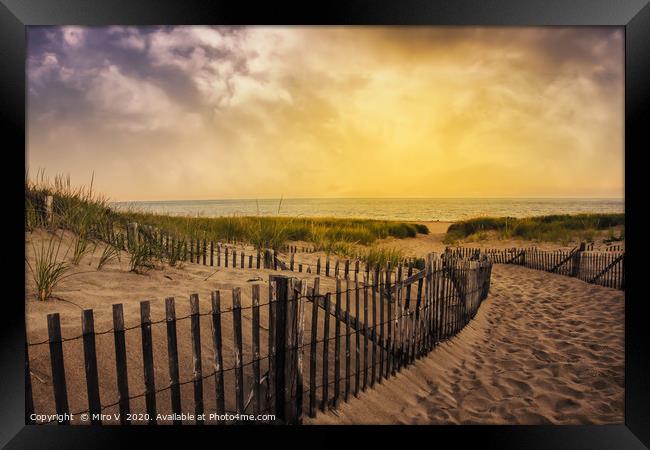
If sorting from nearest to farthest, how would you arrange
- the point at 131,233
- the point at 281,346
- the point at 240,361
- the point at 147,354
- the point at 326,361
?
the point at 147,354
the point at 240,361
the point at 281,346
the point at 326,361
the point at 131,233

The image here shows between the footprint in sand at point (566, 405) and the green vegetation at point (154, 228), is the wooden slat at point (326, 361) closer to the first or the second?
the footprint in sand at point (566, 405)

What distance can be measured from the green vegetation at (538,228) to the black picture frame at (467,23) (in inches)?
67.7

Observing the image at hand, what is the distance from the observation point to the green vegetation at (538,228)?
5.54 metres

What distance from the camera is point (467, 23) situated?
11.6ft

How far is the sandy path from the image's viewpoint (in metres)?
3.62

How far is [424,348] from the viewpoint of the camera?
14.8 feet

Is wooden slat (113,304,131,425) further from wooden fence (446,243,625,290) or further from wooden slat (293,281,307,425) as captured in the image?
wooden fence (446,243,625,290)

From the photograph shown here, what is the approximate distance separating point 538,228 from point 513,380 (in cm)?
455

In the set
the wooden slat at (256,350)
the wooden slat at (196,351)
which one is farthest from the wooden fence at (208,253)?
the wooden slat at (196,351)

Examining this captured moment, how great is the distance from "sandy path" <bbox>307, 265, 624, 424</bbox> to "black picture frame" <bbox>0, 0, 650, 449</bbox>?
6.5 inches

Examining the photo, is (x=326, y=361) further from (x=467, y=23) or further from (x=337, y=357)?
(x=467, y=23)

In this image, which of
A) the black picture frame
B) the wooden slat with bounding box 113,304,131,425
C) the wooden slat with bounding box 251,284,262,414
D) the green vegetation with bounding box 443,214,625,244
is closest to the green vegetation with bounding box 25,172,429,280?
the black picture frame

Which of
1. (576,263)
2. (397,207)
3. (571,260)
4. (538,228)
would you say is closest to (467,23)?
(397,207)

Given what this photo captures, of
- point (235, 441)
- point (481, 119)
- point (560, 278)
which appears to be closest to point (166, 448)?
point (235, 441)
